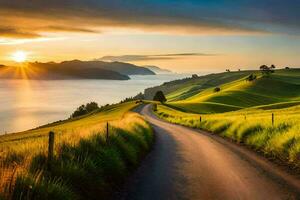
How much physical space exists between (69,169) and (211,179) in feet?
17.1

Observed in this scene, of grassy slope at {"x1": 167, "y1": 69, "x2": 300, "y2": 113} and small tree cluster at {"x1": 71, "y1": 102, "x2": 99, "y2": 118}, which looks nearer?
grassy slope at {"x1": 167, "y1": 69, "x2": 300, "y2": 113}

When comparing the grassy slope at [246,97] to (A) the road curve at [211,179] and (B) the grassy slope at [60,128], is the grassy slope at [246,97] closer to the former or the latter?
(B) the grassy slope at [60,128]

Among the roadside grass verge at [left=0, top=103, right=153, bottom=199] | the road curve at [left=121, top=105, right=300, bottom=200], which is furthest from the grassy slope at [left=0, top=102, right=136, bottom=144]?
the roadside grass verge at [left=0, top=103, right=153, bottom=199]

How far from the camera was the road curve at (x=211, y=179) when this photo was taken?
11.6 metres

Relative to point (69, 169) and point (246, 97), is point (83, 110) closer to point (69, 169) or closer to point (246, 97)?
point (246, 97)

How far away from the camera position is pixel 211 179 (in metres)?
13.7

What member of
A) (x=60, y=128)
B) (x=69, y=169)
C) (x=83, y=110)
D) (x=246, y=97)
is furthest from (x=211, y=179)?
(x=83, y=110)

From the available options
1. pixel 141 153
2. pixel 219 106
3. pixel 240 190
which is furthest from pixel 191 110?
pixel 240 190

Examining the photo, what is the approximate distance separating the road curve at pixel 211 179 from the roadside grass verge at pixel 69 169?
0.76 meters

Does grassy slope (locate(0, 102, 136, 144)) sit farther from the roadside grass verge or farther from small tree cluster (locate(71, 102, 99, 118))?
small tree cluster (locate(71, 102, 99, 118))

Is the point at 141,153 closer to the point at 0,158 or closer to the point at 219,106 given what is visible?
the point at 0,158

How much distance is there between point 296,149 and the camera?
16.9 meters

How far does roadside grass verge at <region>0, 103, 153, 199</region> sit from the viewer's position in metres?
8.41

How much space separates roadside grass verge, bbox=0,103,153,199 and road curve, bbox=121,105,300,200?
756 mm
